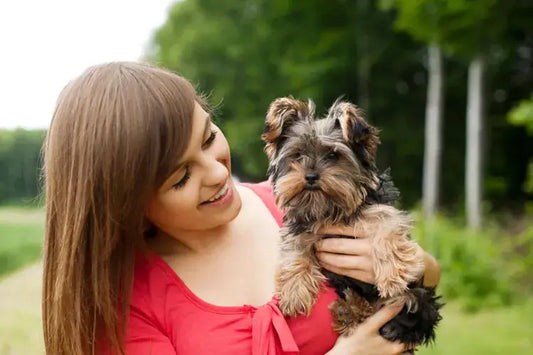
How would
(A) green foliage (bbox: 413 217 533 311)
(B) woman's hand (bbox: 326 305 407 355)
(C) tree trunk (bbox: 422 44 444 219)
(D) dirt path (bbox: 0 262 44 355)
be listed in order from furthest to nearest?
(C) tree trunk (bbox: 422 44 444 219) → (A) green foliage (bbox: 413 217 533 311) → (D) dirt path (bbox: 0 262 44 355) → (B) woman's hand (bbox: 326 305 407 355)

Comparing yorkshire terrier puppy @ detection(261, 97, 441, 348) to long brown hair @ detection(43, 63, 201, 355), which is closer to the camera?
long brown hair @ detection(43, 63, 201, 355)

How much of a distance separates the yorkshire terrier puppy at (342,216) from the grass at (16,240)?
16.4ft

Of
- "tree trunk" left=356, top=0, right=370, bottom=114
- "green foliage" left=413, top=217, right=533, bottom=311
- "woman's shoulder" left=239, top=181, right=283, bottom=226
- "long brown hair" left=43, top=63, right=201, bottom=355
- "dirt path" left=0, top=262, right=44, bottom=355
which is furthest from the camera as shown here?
"tree trunk" left=356, top=0, right=370, bottom=114

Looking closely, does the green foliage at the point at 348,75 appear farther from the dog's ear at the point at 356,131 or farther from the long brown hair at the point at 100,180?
the long brown hair at the point at 100,180

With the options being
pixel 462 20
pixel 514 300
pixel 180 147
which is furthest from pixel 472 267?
pixel 180 147

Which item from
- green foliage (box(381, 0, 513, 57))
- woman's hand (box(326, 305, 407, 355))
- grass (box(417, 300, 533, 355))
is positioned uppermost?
green foliage (box(381, 0, 513, 57))

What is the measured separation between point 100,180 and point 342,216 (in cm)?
102

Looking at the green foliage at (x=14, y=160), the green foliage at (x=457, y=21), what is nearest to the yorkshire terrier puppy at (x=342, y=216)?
the green foliage at (x=14, y=160)

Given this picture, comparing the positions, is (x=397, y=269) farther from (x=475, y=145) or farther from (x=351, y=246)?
(x=475, y=145)

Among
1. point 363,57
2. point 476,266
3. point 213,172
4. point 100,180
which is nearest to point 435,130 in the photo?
point 476,266

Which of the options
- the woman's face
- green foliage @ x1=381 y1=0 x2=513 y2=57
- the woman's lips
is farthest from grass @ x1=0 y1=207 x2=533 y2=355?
green foliage @ x1=381 y1=0 x2=513 y2=57

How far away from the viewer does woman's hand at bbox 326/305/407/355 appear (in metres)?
2.59

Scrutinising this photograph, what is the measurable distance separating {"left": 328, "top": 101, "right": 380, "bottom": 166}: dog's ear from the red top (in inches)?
23.6

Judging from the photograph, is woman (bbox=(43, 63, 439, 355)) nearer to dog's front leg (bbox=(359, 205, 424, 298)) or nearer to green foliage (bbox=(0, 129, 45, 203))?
dog's front leg (bbox=(359, 205, 424, 298))
